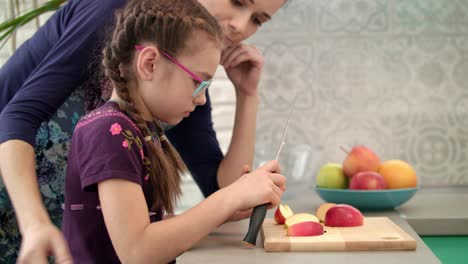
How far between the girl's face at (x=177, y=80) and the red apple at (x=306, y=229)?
0.30 meters

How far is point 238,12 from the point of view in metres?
1.37

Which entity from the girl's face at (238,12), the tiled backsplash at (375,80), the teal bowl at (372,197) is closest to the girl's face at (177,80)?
the girl's face at (238,12)

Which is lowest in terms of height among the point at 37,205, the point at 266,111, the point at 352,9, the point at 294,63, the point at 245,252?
the point at 245,252

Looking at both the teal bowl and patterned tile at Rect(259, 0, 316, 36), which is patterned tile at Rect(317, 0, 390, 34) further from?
the teal bowl

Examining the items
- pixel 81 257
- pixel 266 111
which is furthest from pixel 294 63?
pixel 81 257

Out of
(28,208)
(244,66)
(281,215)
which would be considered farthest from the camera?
(244,66)

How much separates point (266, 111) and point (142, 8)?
3.52 ft

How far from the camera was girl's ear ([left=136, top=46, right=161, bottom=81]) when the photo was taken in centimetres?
106

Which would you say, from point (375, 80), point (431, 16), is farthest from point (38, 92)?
point (431, 16)

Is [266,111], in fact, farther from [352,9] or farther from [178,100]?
[178,100]

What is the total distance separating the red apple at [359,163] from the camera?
168 cm

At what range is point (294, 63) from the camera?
2105 mm

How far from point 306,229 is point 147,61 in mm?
420

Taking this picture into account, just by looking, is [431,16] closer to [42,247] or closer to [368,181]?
[368,181]
